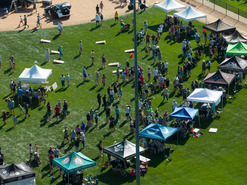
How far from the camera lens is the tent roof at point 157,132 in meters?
48.1

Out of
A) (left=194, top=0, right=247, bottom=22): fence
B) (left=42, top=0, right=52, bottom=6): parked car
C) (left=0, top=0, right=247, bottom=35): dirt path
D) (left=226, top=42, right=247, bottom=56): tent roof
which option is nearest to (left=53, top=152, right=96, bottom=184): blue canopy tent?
(left=226, top=42, right=247, bottom=56): tent roof

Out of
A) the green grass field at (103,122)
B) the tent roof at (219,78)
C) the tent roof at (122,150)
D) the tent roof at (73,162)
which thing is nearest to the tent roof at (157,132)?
the green grass field at (103,122)

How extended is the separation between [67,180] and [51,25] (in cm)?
3269

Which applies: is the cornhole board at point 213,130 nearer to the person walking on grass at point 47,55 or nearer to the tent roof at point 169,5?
the person walking on grass at point 47,55

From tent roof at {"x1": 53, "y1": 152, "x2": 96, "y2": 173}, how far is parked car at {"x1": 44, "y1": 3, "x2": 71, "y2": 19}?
33.8 m

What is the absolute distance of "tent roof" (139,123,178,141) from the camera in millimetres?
48062

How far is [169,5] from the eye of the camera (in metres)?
74.9

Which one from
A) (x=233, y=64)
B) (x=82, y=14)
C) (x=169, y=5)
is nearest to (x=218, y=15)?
(x=169, y=5)

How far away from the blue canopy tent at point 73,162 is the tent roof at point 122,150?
2.13 m

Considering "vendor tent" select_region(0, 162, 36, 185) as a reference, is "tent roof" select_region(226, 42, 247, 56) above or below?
above

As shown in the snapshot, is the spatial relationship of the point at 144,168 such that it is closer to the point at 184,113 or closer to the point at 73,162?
the point at 73,162

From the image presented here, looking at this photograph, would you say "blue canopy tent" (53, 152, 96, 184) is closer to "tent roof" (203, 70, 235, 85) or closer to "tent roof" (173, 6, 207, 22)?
"tent roof" (203, 70, 235, 85)

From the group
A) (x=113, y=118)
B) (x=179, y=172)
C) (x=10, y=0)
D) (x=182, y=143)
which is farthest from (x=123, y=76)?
(x=10, y=0)

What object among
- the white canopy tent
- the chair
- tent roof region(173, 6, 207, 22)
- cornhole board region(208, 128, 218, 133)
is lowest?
cornhole board region(208, 128, 218, 133)
